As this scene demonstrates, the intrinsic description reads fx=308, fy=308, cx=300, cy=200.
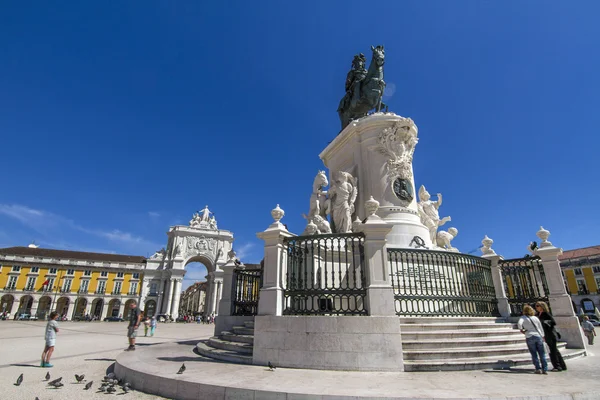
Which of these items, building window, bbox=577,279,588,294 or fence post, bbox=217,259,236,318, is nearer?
fence post, bbox=217,259,236,318

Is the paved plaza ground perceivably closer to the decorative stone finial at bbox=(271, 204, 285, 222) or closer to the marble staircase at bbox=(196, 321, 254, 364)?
the marble staircase at bbox=(196, 321, 254, 364)

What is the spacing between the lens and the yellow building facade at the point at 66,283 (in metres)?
57.2

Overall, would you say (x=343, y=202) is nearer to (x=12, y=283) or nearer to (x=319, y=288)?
(x=319, y=288)

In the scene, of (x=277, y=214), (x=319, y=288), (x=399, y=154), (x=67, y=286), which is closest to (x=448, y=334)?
(x=319, y=288)

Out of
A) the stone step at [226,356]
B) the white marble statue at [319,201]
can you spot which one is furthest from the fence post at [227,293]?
the white marble statue at [319,201]

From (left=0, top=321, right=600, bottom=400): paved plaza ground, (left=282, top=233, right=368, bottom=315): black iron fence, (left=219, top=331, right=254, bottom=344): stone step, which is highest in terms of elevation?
(left=282, top=233, right=368, bottom=315): black iron fence

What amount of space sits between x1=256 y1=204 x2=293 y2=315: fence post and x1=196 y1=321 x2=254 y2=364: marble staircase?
809mm

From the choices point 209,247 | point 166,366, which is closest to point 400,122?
point 166,366

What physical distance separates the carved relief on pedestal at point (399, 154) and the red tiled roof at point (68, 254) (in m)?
69.1

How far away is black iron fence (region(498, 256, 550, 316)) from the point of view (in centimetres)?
890

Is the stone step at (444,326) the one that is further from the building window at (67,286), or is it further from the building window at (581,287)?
the building window at (67,286)

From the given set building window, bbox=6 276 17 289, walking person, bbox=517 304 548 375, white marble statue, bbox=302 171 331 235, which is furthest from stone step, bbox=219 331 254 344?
building window, bbox=6 276 17 289

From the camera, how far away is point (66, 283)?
195 ft

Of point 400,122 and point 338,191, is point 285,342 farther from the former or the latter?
point 400,122
